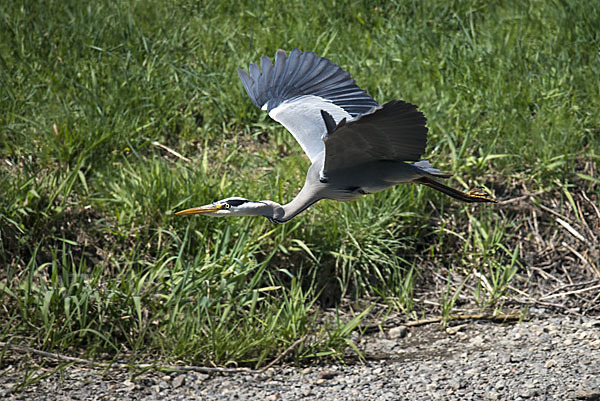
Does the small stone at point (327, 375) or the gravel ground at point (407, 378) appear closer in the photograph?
the gravel ground at point (407, 378)

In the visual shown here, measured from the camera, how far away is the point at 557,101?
18.3 feet

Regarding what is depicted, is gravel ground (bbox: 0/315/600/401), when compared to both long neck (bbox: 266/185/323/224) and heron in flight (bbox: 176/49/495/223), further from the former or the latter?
long neck (bbox: 266/185/323/224)

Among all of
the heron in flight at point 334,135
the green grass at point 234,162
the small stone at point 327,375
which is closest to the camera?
the heron in flight at point 334,135

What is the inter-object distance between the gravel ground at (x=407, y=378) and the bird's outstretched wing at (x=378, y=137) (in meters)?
1.39

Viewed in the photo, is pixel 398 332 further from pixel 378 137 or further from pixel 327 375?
pixel 378 137

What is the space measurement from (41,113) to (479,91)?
9.93 feet

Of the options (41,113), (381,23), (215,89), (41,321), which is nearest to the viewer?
(41,321)

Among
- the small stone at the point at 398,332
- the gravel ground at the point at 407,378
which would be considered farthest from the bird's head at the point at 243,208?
the small stone at the point at 398,332

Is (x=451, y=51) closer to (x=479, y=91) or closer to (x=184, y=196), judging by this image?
(x=479, y=91)

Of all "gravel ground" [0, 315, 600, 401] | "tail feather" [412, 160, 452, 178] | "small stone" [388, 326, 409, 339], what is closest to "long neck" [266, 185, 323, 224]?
"tail feather" [412, 160, 452, 178]

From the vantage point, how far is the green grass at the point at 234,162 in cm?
427

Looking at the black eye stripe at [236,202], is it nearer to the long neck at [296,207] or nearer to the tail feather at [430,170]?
the long neck at [296,207]

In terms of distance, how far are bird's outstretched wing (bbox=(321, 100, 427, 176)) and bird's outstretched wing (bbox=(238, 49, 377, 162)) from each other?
646mm

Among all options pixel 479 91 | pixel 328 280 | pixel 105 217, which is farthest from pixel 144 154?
pixel 479 91
